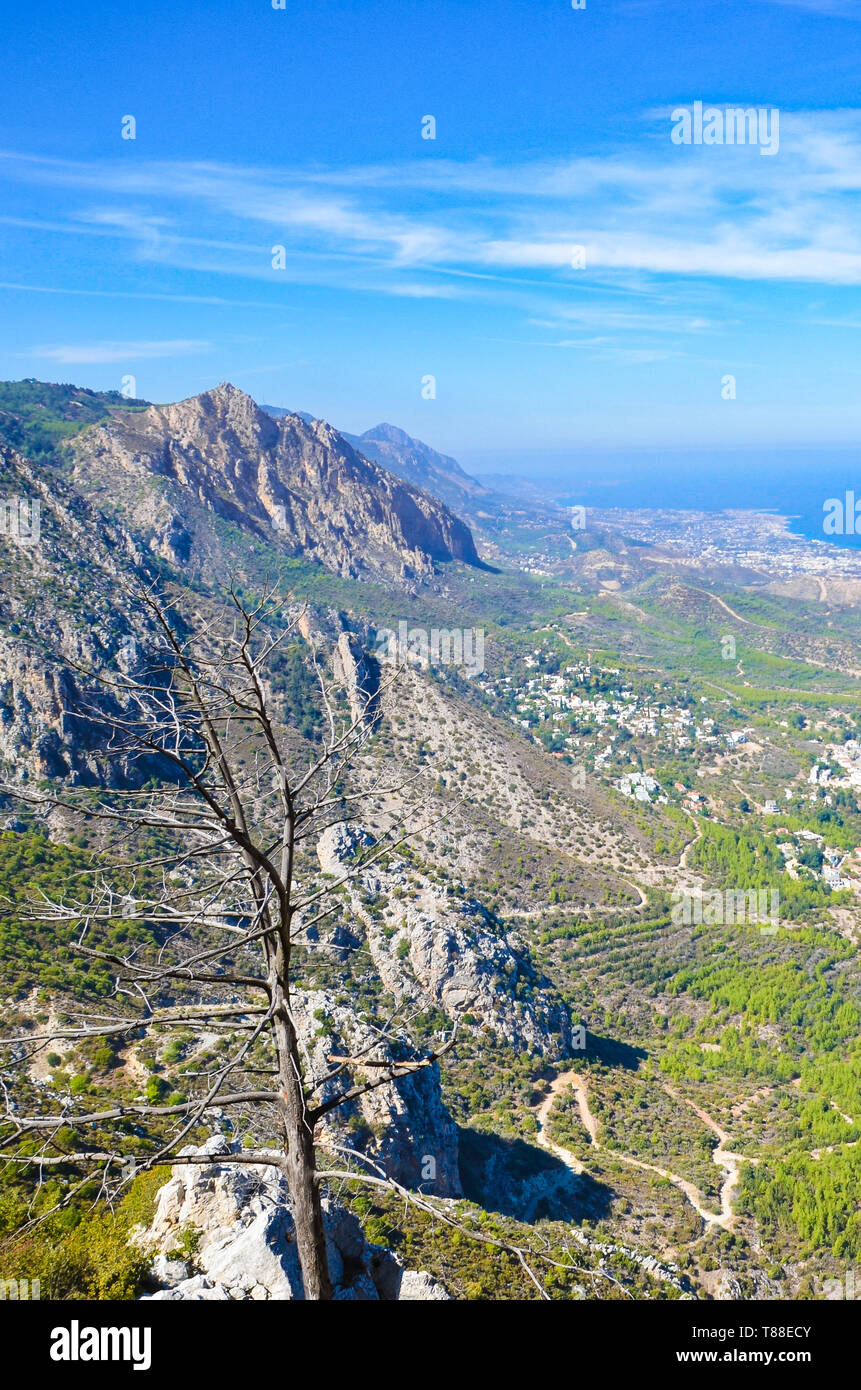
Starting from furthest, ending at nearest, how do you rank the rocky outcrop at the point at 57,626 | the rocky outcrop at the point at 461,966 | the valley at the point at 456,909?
1. the rocky outcrop at the point at 57,626
2. the rocky outcrop at the point at 461,966
3. the valley at the point at 456,909

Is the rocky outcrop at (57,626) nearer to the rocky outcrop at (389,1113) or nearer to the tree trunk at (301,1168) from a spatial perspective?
the rocky outcrop at (389,1113)

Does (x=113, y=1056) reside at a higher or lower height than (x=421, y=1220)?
higher

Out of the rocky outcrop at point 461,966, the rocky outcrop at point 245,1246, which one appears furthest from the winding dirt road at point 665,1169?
the rocky outcrop at point 245,1246

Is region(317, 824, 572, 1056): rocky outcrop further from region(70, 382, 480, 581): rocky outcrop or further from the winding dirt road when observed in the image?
region(70, 382, 480, 581): rocky outcrop
